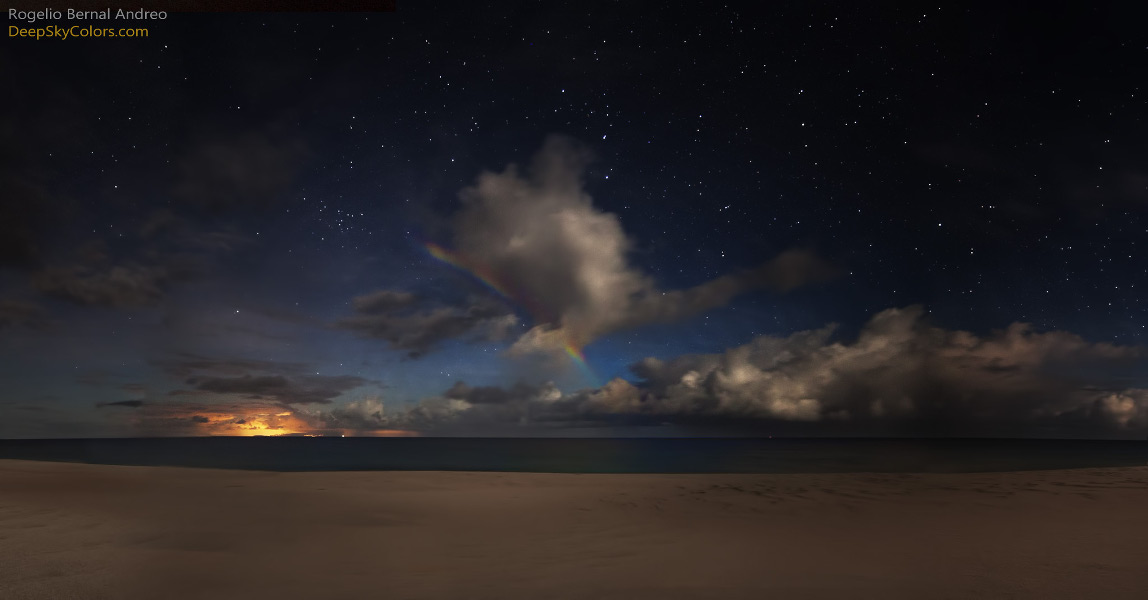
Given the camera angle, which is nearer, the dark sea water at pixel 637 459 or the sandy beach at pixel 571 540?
the sandy beach at pixel 571 540

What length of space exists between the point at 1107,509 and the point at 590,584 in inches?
429

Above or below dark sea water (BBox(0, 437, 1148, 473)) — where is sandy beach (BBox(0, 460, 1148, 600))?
above

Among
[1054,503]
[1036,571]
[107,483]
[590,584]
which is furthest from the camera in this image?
[107,483]

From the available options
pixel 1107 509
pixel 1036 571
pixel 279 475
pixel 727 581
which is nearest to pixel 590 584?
pixel 727 581

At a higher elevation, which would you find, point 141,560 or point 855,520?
point 141,560

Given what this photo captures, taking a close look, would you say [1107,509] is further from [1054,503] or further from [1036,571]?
[1036,571]

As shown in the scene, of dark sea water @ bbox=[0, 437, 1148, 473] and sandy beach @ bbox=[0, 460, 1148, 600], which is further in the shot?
dark sea water @ bbox=[0, 437, 1148, 473]

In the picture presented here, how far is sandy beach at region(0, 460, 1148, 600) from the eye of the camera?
616 centimetres

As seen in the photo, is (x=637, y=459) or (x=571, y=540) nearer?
(x=571, y=540)

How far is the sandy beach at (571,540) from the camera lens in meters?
6.16

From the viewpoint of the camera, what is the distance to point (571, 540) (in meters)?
8.64

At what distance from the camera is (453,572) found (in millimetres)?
6770

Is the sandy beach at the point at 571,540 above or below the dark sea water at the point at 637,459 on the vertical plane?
above

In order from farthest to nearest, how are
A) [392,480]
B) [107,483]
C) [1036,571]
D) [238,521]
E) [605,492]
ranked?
[392,480] → [107,483] → [605,492] → [238,521] → [1036,571]
